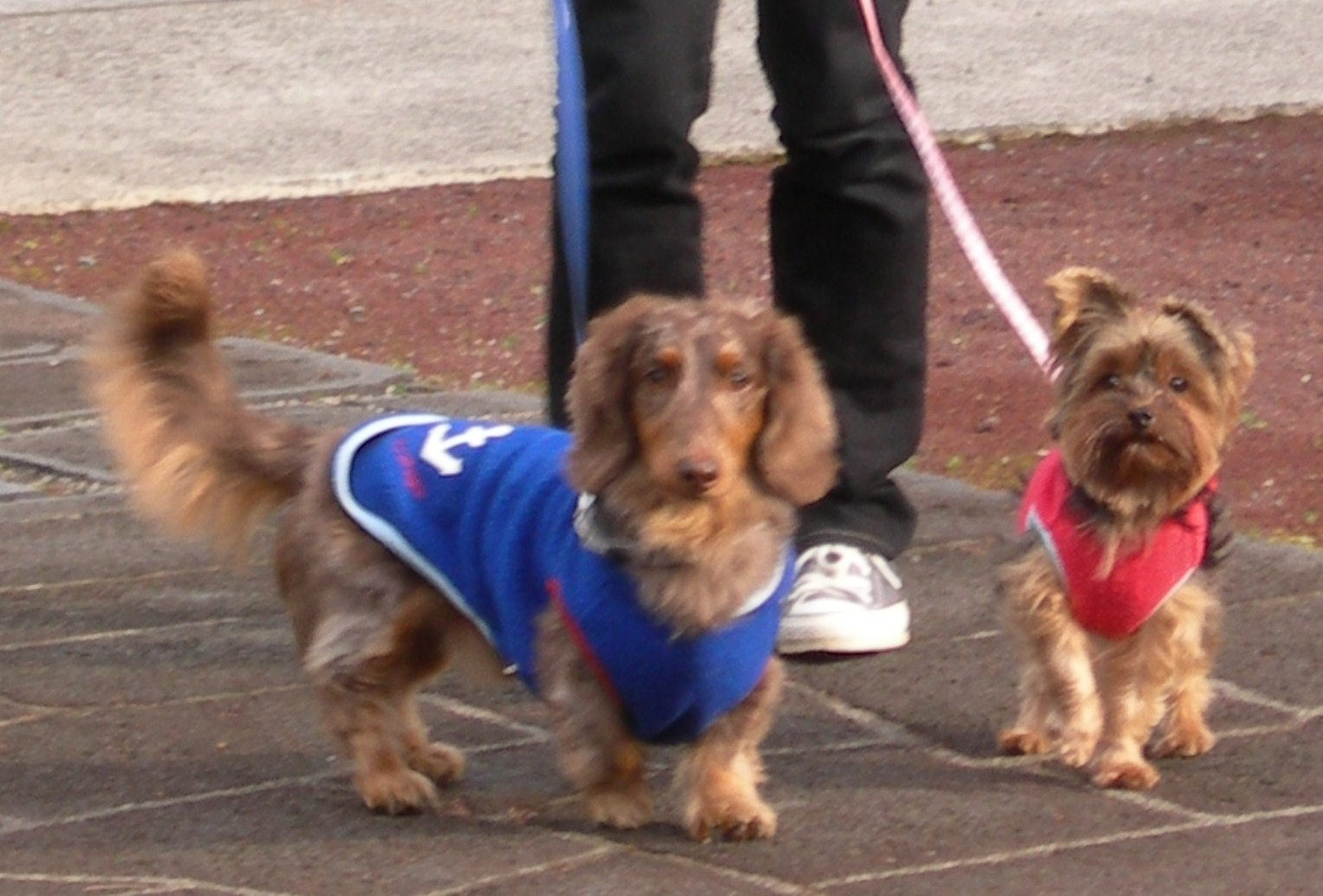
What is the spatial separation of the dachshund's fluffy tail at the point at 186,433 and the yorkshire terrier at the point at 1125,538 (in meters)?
1.30

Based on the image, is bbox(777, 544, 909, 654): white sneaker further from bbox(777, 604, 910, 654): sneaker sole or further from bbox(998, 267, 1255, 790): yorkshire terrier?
bbox(998, 267, 1255, 790): yorkshire terrier

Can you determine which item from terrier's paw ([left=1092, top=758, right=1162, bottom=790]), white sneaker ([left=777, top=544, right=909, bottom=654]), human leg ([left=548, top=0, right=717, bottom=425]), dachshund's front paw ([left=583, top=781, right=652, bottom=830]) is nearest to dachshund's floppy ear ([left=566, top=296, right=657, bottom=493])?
dachshund's front paw ([left=583, top=781, right=652, bottom=830])

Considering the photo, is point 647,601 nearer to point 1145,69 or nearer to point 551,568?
point 551,568

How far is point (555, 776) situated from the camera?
13.2 ft

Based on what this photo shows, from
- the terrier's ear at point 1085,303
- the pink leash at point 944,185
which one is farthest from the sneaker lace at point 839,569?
the terrier's ear at point 1085,303

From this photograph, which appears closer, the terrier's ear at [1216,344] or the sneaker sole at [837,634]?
the terrier's ear at [1216,344]

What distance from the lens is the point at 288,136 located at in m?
11.5

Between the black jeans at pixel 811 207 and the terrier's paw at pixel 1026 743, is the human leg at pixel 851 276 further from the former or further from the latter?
the terrier's paw at pixel 1026 743

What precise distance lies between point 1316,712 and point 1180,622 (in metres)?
0.33

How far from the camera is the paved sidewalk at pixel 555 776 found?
3.52m

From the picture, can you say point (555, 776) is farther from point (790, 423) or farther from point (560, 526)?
point (790, 423)

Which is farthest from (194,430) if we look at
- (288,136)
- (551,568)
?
(288,136)

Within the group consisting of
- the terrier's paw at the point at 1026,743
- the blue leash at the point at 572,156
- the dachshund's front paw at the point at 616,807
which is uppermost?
the blue leash at the point at 572,156

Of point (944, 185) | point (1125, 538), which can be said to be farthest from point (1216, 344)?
point (944, 185)
